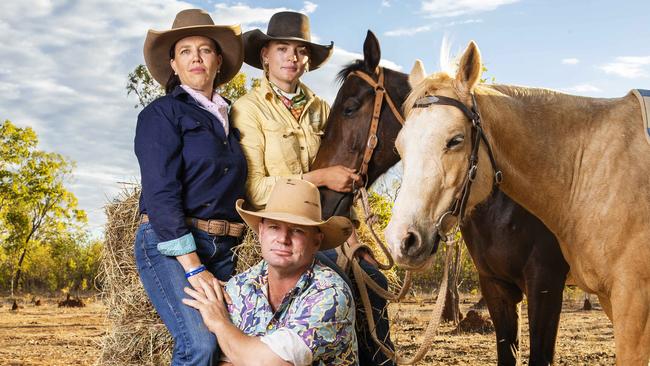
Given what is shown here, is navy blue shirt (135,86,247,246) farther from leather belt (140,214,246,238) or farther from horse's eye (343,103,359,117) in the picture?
horse's eye (343,103,359,117)

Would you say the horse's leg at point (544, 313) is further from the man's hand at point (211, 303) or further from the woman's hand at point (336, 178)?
the man's hand at point (211, 303)

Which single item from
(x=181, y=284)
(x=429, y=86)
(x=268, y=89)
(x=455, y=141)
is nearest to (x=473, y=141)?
(x=455, y=141)

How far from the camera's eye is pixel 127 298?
4.36 metres

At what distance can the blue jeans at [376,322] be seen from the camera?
13.2 ft

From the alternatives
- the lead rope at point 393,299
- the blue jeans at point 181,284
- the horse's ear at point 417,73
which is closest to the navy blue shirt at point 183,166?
the blue jeans at point 181,284

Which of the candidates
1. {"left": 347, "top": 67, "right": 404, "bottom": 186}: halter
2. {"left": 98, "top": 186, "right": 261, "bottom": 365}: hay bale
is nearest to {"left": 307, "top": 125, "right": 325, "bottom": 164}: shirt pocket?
{"left": 347, "top": 67, "right": 404, "bottom": 186}: halter

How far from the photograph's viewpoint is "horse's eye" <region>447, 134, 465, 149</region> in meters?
3.38

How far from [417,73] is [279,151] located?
1.02m

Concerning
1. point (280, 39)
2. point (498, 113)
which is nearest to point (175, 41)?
point (280, 39)

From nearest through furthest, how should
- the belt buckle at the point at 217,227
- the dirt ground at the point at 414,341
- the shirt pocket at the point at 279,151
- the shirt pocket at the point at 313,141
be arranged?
1. the belt buckle at the point at 217,227
2. the shirt pocket at the point at 279,151
3. the shirt pocket at the point at 313,141
4. the dirt ground at the point at 414,341

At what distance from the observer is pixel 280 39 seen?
435 cm

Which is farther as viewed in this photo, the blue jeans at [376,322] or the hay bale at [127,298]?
the hay bale at [127,298]

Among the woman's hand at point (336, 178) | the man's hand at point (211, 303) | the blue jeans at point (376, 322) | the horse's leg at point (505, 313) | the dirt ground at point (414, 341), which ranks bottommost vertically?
the dirt ground at point (414, 341)

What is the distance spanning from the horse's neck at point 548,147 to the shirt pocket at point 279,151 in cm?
128
